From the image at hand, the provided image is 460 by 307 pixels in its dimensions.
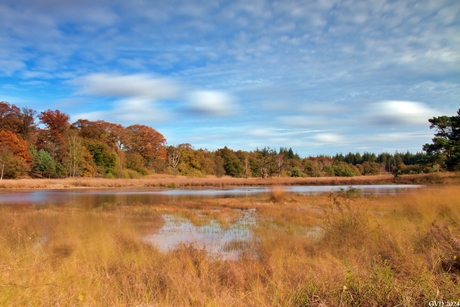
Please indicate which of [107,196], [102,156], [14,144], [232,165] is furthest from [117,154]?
[107,196]

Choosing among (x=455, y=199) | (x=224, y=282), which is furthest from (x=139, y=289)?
(x=455, y=199)

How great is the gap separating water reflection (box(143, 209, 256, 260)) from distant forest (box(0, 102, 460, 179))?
105ft

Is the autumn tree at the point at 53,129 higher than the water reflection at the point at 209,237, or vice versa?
the autumn tree at the point at 53,129

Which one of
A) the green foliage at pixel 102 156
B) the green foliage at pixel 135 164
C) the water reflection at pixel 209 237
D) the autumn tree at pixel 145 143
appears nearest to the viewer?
the water reflection at pixel 209 237

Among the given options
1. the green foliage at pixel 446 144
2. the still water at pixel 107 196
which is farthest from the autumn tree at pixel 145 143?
the green foliage at pixel 446 144

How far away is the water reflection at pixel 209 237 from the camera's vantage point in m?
8.35

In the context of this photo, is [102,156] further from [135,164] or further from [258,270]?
[258,270]

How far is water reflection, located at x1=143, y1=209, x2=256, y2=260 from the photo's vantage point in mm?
8352

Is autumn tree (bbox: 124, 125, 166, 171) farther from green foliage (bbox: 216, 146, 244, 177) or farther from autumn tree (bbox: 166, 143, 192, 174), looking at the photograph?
green foliage (bbox: 216, 146, 244, 177)

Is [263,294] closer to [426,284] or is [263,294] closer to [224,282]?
[224,282]

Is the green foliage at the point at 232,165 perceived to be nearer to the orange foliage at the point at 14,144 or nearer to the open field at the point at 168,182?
the open field at the point at 168,182

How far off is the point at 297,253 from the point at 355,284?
A: 9.65ft

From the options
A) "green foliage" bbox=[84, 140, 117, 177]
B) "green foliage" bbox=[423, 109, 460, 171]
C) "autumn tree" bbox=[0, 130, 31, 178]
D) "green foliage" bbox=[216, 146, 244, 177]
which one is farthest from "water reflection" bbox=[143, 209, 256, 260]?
"green foliage" bbox=[216, 146, 244, 177]

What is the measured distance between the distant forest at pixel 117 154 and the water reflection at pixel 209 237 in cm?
3197
